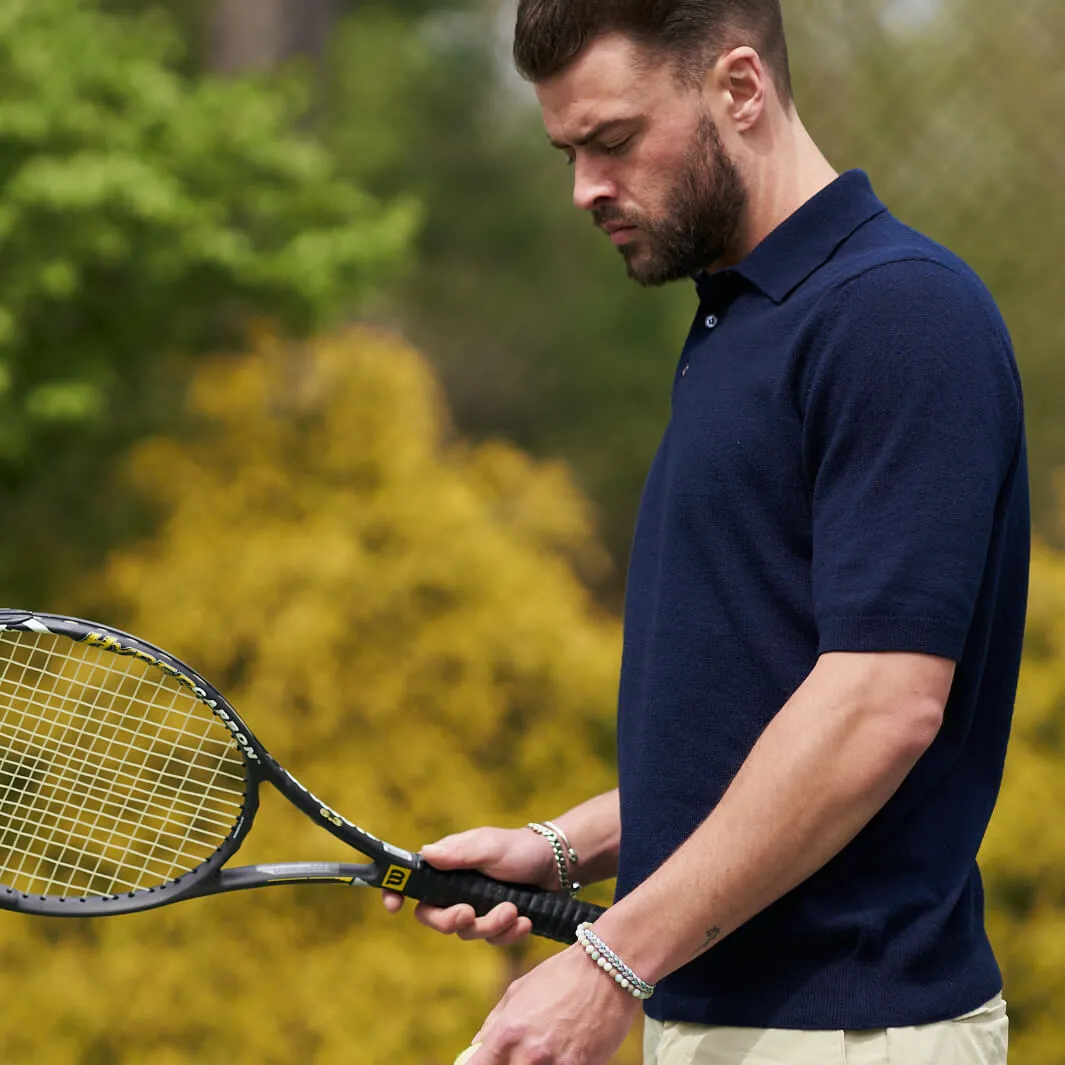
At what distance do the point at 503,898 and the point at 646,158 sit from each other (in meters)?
1.15

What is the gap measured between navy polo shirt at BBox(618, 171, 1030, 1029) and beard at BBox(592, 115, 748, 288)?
7 centimetres

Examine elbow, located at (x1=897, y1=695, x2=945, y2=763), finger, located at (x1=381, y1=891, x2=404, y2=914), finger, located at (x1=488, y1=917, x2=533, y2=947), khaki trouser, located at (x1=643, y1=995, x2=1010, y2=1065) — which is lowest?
khaki trouser, located at (x1=643, y1=995, x2=1010, y2=1065)

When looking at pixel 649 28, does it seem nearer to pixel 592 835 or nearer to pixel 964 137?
pixel 592 835

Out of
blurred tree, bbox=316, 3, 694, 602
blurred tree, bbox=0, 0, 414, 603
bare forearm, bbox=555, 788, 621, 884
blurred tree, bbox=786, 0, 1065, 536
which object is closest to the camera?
bare forearm, bbox=555, 788, 621, 884

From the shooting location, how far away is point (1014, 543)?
1872mm

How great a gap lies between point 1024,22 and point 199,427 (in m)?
3.97

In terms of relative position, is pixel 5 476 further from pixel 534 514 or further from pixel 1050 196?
pixel 1050 196

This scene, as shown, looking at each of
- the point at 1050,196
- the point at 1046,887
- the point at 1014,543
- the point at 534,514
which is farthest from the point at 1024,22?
the point at 1014,543

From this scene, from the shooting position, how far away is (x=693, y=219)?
77.9 inches

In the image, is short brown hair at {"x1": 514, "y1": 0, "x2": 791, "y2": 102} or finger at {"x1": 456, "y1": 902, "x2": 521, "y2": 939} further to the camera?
finger at {"x1": 456, "y1": 902, "x2": 521, "y2": 939}

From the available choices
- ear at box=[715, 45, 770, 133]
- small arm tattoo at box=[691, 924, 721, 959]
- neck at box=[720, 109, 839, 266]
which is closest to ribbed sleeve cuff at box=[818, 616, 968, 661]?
small arm tattoo at box=[691, 924, 721, 959]

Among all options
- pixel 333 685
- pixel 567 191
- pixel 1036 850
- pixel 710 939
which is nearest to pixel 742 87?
pixel 710 939

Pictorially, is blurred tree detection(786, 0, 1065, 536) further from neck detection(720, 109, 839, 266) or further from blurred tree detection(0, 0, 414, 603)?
neck detection(720, 109, 839, 266)

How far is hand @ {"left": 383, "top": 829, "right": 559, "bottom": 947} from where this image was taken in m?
2.24
